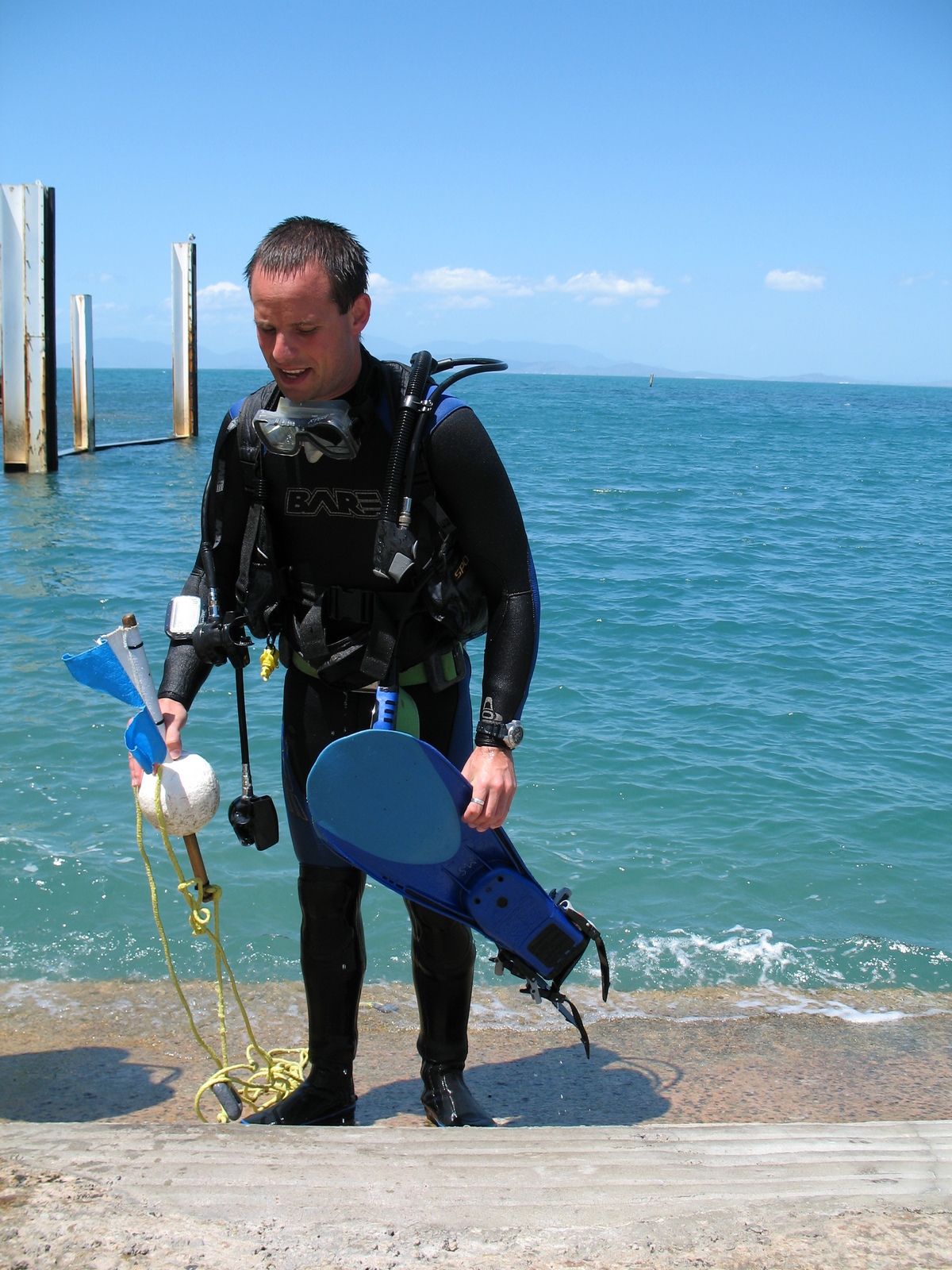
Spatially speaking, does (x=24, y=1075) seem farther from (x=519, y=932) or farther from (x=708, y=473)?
(x=708, y=473)

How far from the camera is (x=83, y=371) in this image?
958 inches

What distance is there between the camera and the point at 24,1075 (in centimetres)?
326

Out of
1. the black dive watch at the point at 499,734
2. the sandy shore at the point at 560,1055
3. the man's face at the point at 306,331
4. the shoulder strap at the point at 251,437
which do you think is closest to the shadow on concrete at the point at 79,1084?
the sandy shore at the point at 560,1055

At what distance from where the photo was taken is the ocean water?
484 centimetres

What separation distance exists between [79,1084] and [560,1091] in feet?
4.64

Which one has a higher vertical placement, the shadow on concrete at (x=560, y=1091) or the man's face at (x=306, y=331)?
the man's face at (x=306, y=331)

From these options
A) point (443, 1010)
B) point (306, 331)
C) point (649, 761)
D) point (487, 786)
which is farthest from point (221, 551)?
point (649, 761)

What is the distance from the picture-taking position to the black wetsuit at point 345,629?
94.1 inches

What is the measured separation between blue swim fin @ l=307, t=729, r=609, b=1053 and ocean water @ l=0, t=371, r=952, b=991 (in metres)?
1.93

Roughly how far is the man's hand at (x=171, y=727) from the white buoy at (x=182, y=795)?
0.03 m

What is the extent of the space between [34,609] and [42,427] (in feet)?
33.3

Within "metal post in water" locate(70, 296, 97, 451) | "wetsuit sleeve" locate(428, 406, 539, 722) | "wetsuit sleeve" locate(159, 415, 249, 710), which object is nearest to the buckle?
"wetsuit sleeve" locate(428, 406, 539, 722)

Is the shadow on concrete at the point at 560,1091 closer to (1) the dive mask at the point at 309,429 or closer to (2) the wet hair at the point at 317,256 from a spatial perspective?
(1) the dive mask at the point at 309,429

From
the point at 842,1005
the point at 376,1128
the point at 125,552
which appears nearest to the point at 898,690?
the point at 842,1005
